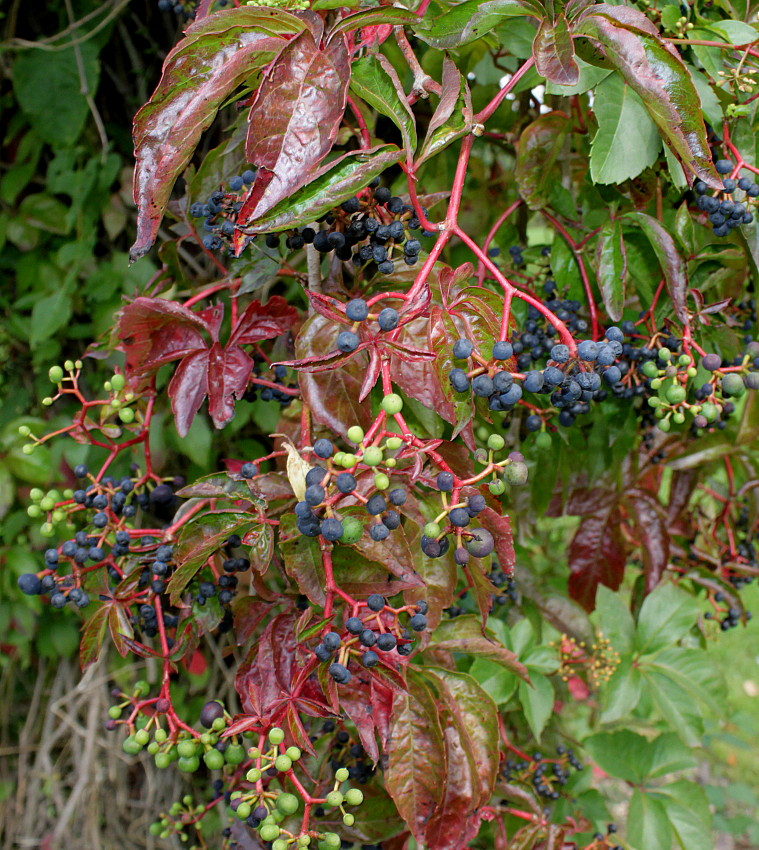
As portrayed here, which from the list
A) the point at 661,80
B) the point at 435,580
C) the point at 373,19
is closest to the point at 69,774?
the point at 435,580

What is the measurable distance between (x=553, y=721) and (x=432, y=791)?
1040 mm

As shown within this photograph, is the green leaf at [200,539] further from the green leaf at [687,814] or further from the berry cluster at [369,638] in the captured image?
the green leaf at [687,814]

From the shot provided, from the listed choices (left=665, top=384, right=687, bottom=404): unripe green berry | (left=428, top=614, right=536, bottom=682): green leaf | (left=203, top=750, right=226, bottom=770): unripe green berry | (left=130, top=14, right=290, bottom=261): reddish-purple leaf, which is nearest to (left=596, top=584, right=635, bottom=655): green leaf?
(left=428, top=614, right=536, bottom=682): green leaf

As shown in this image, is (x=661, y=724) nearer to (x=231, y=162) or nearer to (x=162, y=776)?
(x=162, y=776)

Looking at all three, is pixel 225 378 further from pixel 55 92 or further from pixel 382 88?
pixel 55 92

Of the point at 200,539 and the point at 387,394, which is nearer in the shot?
the point at 387,394

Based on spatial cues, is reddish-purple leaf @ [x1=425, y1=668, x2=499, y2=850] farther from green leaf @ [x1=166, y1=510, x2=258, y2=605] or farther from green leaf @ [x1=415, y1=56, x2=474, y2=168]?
green leaf @ [x1=415, y1=56, x2=474, y2=168]

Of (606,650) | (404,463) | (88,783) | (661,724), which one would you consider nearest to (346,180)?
(404,463)

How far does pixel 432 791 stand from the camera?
93 centimetres

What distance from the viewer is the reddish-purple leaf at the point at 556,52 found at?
83 cm

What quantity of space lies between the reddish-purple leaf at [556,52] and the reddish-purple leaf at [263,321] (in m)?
0.50

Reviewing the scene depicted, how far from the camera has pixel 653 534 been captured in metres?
1.55

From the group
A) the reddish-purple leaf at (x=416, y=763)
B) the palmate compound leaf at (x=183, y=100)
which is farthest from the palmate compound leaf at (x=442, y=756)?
the palmate compound leaf at (x=183, y=100)

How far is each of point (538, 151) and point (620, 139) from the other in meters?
0.18
